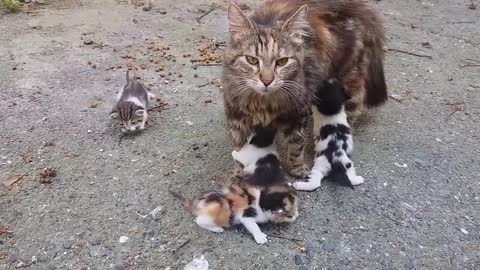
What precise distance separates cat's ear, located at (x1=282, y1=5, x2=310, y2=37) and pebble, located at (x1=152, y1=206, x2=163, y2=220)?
1.45m

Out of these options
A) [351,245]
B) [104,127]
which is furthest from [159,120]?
[351,245]

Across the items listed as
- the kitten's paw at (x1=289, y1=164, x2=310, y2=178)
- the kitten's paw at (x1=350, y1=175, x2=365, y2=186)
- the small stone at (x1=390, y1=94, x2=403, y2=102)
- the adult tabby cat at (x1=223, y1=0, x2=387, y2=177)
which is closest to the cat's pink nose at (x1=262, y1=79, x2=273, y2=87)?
the adult tabby cat at (x1=223, y1=0, x2=387, y2=177)

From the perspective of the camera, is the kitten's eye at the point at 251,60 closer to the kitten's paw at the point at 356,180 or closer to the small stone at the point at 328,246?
the kitten's paw at the point at 356,180

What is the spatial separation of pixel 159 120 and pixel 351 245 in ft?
6.82

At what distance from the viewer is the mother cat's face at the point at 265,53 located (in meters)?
3.07

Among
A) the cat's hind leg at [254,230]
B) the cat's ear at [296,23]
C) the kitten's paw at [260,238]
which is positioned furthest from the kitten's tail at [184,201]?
the cat's ear at [296,23]

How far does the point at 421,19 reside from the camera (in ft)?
22.5

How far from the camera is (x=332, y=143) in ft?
11.9

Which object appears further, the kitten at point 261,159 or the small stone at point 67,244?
the kitten at point 261,159

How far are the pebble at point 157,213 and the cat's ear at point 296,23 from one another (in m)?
1.45

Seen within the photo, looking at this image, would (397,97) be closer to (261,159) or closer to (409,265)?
(261,159)

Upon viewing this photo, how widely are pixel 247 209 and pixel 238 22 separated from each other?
121 centimetres

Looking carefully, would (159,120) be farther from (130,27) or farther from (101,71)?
(130,27)

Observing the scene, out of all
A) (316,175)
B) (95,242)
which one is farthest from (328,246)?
(95,242)
